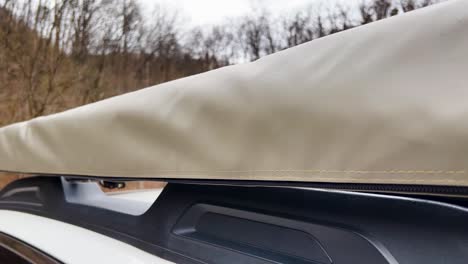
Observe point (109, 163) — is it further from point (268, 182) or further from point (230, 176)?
point (268, 182)

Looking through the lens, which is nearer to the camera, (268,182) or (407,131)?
(407,131)

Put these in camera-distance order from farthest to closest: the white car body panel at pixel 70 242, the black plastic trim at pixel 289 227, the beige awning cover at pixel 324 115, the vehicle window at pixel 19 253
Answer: the vehicle window at pixel 19 253 → the white car body panel at pixel 70 242 → the black plastic trim at pixel 289 227 → the beige awning cover at pixel 324 115

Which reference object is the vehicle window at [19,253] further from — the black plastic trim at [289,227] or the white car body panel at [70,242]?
the black plastic trim at [289,227]

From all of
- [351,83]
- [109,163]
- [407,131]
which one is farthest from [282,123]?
[109,163]

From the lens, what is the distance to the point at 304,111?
0.92 metres

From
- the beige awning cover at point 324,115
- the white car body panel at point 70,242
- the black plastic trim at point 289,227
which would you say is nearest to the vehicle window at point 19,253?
the white car body panel at point 70,242

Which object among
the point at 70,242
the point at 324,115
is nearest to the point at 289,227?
the point at 324,115

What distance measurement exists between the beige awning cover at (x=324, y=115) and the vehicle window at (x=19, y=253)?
310 millimetres

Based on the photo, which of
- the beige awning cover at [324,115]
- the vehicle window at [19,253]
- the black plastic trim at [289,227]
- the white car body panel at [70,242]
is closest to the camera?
the beige awning cover at [324,115]

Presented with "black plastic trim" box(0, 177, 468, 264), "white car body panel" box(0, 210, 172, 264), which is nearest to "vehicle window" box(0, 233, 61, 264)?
"white car body panel" box(0, 210, 172, 264)

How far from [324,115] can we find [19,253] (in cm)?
115

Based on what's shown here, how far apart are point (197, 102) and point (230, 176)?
25cm

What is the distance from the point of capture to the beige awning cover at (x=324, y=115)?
752 mm

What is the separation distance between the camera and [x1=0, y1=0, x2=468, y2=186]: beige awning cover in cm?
75
